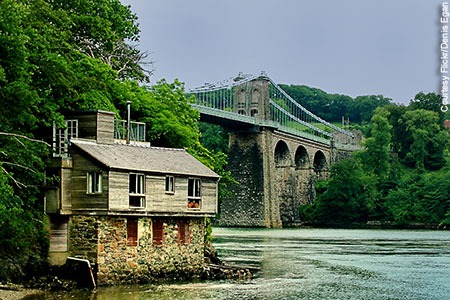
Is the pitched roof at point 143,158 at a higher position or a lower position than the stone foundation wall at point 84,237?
higher

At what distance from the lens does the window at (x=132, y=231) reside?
27375 millimetres

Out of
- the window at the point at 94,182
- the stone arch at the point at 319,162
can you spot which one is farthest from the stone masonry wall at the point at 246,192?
the window at the point at 94,182

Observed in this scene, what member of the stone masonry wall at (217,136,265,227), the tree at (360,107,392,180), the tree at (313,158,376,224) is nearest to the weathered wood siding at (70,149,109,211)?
the stone masonry wall at (217,136,265,227)

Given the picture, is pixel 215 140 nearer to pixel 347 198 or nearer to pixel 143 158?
pixel 347 198

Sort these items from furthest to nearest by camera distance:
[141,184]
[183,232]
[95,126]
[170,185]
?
[183,232] < [170,185] < [95,126] < [141,184]

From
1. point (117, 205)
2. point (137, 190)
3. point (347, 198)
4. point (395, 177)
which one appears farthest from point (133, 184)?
point (395, 177)

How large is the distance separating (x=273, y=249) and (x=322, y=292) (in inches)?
888

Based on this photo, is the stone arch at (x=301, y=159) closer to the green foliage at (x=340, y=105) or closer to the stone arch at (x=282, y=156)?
the stone arch at (x=282, y=156)

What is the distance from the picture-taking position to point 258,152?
301ft

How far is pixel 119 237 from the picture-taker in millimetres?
27031

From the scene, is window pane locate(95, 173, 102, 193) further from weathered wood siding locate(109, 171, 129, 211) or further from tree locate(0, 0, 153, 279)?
tree locate(0, 0, 153, 279)

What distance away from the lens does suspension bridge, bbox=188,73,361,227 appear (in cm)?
9038

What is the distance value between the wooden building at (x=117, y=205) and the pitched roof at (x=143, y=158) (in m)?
0.04

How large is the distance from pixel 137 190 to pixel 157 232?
1.71 meters
